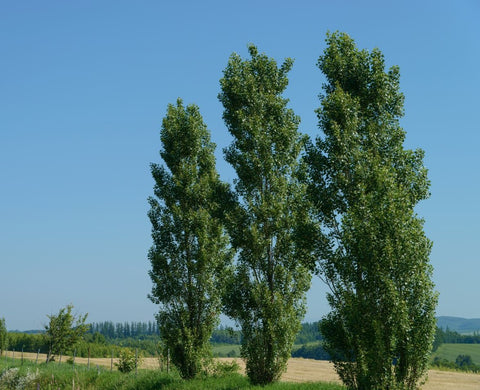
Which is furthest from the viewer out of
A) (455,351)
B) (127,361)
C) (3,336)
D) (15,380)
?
(455,351)

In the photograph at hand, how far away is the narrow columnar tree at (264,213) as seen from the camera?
23.5 metres

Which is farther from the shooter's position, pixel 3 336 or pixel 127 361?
pixel 3 336

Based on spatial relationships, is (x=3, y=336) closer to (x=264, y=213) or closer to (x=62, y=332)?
(x=62, y=332)

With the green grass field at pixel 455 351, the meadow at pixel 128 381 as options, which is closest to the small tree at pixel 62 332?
the meadow at pixel 128 381

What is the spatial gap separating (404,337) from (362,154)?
6.73 m

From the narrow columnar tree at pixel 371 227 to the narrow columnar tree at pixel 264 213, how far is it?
9.03ft

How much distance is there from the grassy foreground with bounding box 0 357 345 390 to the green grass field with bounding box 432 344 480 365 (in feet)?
391

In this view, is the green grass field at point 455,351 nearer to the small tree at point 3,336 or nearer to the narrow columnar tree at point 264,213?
the small tree at point 3,336

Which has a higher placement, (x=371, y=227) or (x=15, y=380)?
(x=371, y=227)

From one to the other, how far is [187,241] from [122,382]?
912 centimetres

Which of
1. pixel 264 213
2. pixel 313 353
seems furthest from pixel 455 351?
pixel 264 213

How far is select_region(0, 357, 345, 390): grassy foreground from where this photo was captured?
23.9 metres

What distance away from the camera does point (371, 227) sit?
56.6 ft

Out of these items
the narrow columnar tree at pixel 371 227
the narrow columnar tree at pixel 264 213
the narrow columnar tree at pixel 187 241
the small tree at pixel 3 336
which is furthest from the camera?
the small tree at pixel 3 336
